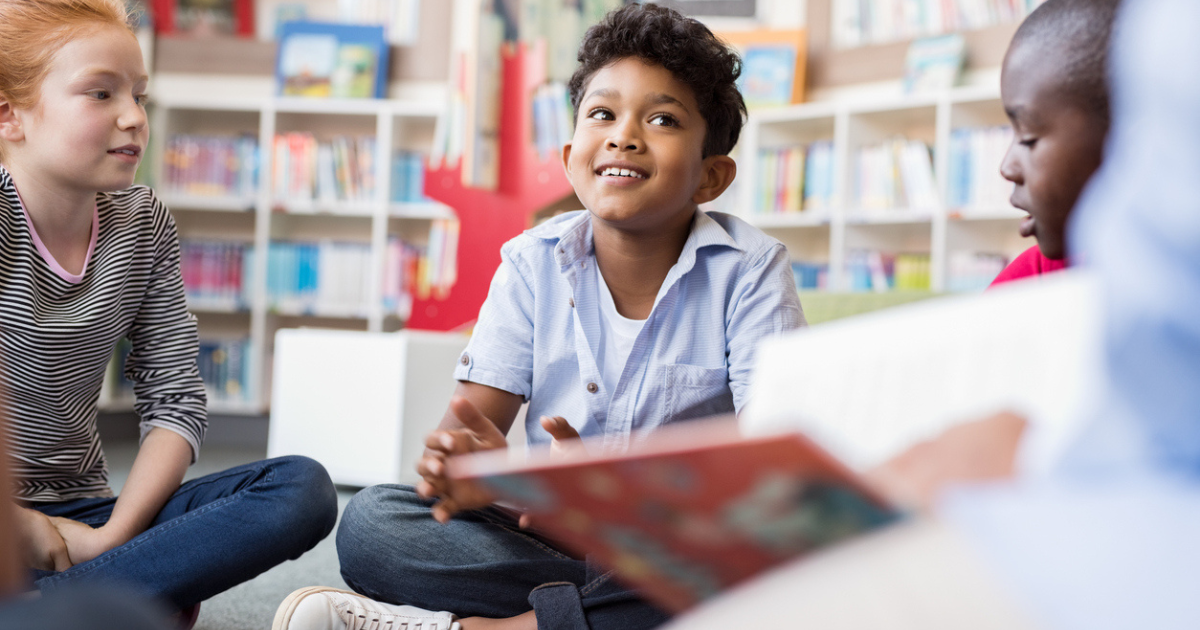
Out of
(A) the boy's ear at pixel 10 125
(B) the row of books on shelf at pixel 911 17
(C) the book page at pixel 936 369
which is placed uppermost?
(B) the row of books on shelf at pixel 911 17

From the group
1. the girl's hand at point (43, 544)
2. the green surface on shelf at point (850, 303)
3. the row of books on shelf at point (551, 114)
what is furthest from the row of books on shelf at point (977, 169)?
the girl's hand at point (43, 544)

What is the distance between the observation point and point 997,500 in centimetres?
32

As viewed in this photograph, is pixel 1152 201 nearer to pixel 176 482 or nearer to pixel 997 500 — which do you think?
pixel 997 500

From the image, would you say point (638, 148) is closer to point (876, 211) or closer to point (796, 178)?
point (876, 211)

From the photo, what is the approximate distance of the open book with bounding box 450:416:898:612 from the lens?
340 mm

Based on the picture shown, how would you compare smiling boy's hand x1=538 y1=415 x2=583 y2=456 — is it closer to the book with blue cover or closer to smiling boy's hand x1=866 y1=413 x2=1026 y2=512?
smiling boy's hand x1=866 y1=413 x2=1026 y2=512

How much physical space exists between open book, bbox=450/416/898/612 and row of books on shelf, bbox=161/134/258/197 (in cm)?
397

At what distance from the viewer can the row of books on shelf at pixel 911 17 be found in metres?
3.54

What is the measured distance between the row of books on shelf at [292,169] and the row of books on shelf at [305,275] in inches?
8.5

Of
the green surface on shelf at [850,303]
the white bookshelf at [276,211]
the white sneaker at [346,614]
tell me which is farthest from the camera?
the white bookshelf at [276,211]

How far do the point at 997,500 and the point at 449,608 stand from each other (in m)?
0.87

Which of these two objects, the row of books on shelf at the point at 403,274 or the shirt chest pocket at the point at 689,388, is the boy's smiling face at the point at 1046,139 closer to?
the shirt chest pocket at the point at 689,388

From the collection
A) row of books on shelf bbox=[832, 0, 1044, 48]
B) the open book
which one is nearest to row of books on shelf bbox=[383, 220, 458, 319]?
row of books on shelf bbox=[832, 0, 1044, 48]

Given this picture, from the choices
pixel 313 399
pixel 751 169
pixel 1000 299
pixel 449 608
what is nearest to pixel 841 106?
pixel 751 169
